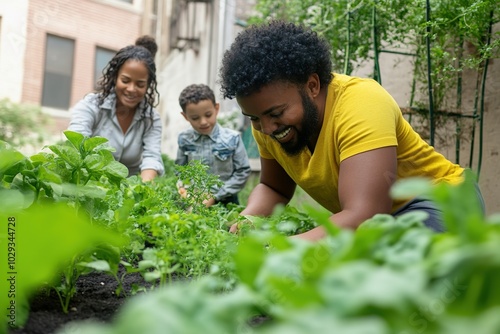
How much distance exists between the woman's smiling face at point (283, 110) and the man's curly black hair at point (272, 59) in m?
0.03

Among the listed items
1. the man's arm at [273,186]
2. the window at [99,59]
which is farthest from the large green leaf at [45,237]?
the window at [99,59]

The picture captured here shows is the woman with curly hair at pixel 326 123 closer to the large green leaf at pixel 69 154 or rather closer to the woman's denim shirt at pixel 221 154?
the large green leaf at pixel 69 154

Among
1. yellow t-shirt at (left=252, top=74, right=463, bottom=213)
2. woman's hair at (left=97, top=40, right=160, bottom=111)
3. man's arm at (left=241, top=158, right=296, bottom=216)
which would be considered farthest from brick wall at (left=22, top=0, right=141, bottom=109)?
yellow t-shirt at (left=252, top=74, right=463, bottom=213)

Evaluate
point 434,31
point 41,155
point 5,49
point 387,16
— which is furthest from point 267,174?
point 5,49

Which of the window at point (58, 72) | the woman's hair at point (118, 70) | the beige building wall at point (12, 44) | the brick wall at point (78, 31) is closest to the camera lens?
the woman's hair at point (118, 70)

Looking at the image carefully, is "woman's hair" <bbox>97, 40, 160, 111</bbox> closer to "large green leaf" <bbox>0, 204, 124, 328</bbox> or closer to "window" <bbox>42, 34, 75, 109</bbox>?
"large green leaf" <bbox>0, 204, 124, 328</bbox>

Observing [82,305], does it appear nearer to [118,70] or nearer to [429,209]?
[429,209]

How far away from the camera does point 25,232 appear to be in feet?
1.99

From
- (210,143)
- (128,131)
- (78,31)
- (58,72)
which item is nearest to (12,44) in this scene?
(58,72)

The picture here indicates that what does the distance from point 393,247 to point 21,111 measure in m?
13.9

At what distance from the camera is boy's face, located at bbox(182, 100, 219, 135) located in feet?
14.8

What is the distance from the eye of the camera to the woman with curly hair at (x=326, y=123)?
6.26 ft

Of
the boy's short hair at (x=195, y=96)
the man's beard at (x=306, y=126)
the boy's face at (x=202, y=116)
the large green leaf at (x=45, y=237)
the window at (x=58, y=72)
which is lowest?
the large green leaf at (x=45, y=237)

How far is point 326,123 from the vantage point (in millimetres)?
2209
